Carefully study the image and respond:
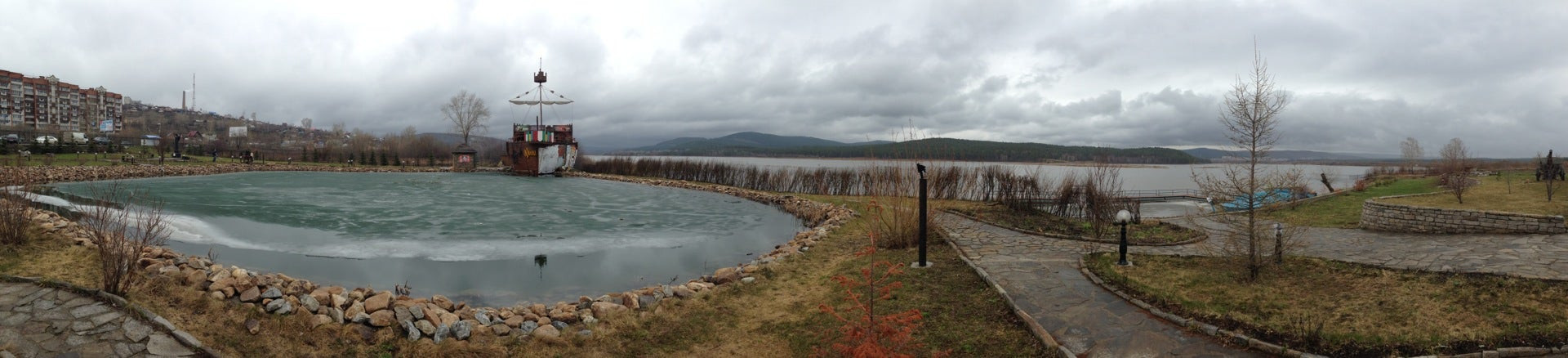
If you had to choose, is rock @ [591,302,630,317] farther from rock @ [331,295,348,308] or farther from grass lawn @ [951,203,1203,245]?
grass lawn @ [951,203,1203,245]

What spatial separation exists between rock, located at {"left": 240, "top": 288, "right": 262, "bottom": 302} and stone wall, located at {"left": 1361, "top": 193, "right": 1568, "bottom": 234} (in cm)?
1504

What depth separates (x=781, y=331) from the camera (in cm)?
521

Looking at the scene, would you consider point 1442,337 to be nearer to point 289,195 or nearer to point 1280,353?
point 1280,353

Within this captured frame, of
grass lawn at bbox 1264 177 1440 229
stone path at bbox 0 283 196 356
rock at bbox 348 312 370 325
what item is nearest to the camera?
stone path at bbox 0 283 196 356

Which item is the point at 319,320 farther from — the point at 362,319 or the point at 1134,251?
the point at 1134,251

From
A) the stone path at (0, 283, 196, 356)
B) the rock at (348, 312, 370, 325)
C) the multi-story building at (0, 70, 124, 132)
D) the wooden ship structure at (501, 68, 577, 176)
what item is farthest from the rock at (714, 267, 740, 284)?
the multi-story building at (0, 70, 124, 132)

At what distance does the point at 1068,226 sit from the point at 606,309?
8561 millimetres

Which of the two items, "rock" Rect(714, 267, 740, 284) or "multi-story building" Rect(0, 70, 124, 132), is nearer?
"rock" Rect(714, 267, 740, 284)

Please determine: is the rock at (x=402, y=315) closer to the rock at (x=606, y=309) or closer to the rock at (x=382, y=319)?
the rock at (x=382, y=319)

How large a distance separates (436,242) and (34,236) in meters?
4.27

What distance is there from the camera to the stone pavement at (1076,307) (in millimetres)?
4344

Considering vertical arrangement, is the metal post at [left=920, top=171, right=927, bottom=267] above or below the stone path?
above

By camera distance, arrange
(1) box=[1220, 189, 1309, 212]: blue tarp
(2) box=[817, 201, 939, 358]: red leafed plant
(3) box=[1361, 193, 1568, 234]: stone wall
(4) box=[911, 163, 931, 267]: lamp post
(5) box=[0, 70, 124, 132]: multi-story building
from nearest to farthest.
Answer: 1. (2) box=[817, 201, 939, 358]: red leafed plant
2. (1) box=[1220, 189, 1309, 212]: blue tarp
3. (4) box=[911, 163, 931, 267]: lamp post
4. (3) box=[1361, 193, 1568, 234]: stone wall
5. (5) box=[0, 70, 124, 132]: multi-story building

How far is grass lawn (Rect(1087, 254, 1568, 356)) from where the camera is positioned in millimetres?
4051
